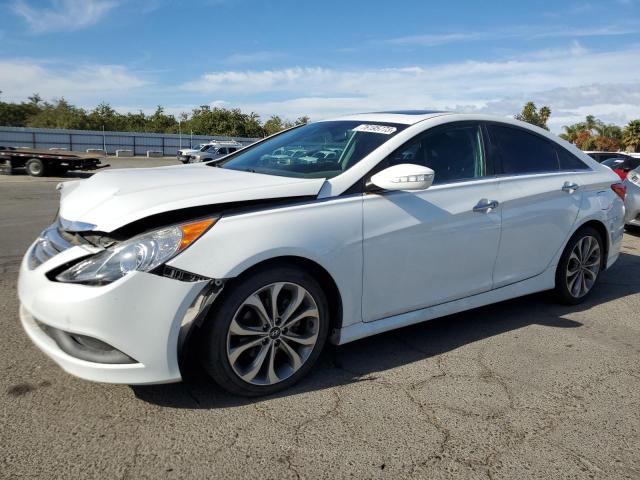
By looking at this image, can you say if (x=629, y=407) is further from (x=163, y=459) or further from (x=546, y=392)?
(x=163, y=459)

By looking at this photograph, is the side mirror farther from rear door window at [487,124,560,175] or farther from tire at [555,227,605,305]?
tire at [555,227,605,305]

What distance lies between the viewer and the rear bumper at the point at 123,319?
251 centimetres

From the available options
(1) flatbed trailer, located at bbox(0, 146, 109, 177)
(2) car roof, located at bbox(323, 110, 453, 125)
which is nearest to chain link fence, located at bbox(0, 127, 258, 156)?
(1) flatbed trailer, located at bbox(0, 146, 109, 177)

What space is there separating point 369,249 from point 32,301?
1.82 meters

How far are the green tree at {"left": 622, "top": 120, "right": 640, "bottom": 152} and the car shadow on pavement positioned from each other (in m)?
77.2

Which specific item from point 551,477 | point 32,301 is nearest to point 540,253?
point 551,477

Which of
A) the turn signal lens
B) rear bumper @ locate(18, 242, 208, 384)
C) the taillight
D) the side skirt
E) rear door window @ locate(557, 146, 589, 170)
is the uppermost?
rear door window @ locate(557, 146, 589, 170)

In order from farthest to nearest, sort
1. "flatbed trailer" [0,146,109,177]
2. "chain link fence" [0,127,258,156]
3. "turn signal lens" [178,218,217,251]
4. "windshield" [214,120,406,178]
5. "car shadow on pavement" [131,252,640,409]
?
"chain link fence" [0,127,258,156] < "flatbed trailer" [0,146,109,177] < "windshield" [214,120,406,178] < "car shadow on pavement" [131,252,640,409] < "turn signal lens" [178,218,217,251]

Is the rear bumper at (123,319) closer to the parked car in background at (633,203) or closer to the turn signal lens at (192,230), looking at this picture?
the turn signal lens at (192,230)

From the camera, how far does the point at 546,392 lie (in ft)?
10.5

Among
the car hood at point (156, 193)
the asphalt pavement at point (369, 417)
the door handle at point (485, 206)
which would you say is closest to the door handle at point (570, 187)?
the door handle at point (485, 206)

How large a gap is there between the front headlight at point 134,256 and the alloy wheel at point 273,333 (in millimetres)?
461

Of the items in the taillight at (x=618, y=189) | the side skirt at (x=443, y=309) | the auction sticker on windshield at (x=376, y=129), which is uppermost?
the auction sticker on windshield at (x=376, y=129)

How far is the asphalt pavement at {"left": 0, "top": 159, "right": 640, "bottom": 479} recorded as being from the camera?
2.41 meters
